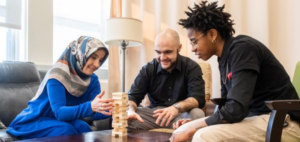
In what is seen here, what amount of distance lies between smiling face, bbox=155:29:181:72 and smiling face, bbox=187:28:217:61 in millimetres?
652

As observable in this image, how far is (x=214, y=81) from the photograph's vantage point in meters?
3.25

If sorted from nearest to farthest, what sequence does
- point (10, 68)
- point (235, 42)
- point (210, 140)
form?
point (210, 140) → point (235, 42) → point (10, 68)

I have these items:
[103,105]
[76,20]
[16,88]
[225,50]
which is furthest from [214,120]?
[76,20]

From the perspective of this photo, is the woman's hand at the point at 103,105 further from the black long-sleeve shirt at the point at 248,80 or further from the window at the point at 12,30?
the window at the point at 12,30

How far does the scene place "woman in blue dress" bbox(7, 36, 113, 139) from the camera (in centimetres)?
173

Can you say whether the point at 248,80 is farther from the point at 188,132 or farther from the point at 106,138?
the point at 106,138

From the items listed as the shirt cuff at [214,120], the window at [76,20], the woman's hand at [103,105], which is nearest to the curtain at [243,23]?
the window at [76,20]

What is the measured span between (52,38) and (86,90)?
3.51 feet

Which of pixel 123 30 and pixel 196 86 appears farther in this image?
pixel 123 30

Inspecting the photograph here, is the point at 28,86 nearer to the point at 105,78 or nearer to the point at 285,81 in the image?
the point at 105,78

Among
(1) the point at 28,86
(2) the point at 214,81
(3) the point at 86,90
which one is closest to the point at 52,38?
(1) the point at 28,86

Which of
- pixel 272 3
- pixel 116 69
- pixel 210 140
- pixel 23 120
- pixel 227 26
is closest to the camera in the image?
pixel 210 140

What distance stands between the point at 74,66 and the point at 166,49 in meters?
0.71

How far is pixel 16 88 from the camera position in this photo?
219 centimetres
